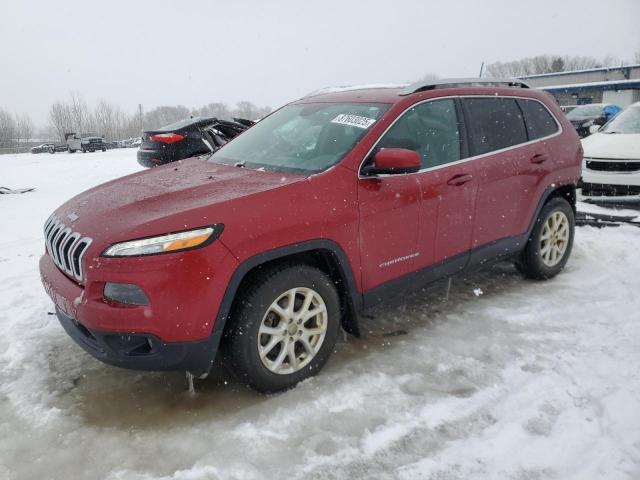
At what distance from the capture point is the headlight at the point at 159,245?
2.42 meters

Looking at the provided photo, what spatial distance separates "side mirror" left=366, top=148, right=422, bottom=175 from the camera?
2.95 m

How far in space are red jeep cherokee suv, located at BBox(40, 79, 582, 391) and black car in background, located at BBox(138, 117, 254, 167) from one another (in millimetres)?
4046

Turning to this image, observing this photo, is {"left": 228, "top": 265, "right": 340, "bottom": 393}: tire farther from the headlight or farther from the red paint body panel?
the headlight

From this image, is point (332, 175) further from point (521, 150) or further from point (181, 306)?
point (521, 150)

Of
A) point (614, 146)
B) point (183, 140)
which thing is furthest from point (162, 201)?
point (614, 146)

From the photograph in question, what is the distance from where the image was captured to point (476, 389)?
114 inches

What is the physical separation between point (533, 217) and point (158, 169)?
10.2 feet

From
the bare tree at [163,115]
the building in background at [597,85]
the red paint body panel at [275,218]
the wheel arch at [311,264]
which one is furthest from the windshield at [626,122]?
the bare tree at [163,115]

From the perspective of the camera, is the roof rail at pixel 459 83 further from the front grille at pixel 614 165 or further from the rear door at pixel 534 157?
the front grille at pixel 614 165

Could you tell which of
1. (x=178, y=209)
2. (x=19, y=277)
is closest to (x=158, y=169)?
(x=178, y=209)

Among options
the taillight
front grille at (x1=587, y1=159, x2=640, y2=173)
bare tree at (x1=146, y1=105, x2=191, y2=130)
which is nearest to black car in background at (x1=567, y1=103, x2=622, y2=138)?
front grille at (x1=587, y1=159, x2=640, y2=173)

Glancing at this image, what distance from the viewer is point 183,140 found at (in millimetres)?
7895

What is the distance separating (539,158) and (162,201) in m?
3.14

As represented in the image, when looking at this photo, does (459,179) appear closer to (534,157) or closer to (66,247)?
(534,157)
